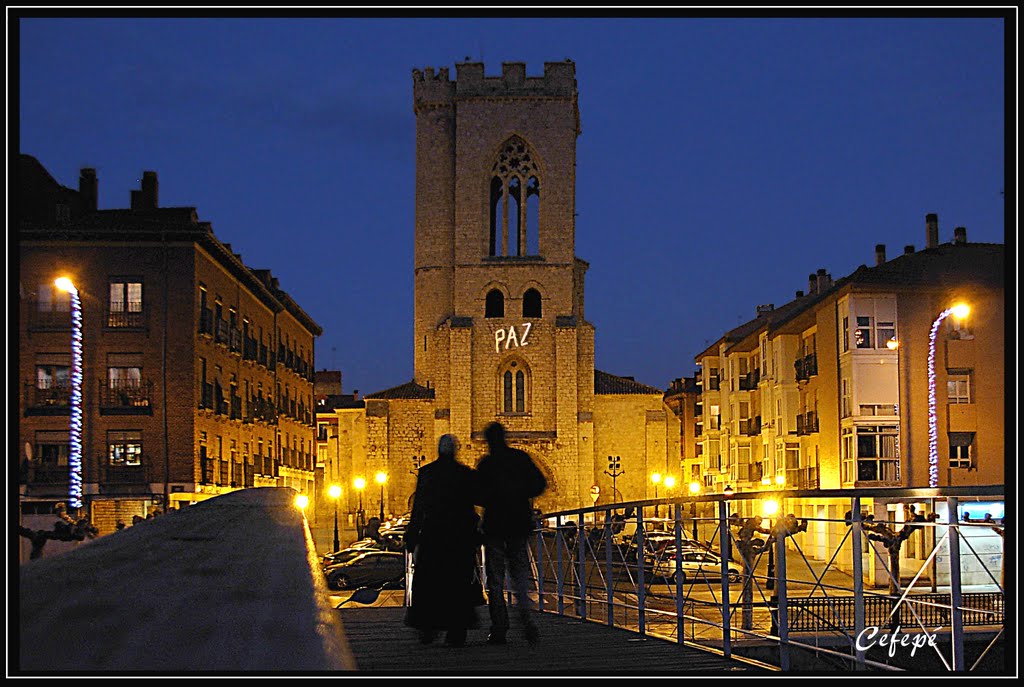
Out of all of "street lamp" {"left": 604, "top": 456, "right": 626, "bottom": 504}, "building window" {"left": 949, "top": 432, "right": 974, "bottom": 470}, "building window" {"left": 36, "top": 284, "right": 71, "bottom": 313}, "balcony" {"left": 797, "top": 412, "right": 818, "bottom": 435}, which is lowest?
A: "street lamp" {"left": 604, "top": 456, "right": 626, "bottom": 504}

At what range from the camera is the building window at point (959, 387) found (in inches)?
1526

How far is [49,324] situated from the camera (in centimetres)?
3938

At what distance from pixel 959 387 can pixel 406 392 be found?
3291cm

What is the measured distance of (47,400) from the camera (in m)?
38.9

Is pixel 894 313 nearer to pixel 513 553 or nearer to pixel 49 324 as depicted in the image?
pixel 49 324

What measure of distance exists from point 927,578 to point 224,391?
121ft

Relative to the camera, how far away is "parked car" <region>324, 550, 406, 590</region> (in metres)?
32.3

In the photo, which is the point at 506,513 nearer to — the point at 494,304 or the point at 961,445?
the point at 961,445

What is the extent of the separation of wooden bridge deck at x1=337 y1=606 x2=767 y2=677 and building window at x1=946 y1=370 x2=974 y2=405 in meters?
31.1

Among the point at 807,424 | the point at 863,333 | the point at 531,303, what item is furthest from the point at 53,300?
the point at 531,303

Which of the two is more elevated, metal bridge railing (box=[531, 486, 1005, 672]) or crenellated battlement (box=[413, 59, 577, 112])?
crenellated battlement (box=[413, 59, 577, 112])

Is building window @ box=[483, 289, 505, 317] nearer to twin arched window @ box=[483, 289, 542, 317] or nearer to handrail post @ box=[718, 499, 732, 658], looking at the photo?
twin arched window @ box=[483, 289, 542, 317]

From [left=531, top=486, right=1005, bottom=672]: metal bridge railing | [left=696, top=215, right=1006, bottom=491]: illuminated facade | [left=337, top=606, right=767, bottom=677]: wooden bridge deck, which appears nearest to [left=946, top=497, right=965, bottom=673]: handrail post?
[left=531, top=486, right=1005, bottom=672]: metal bridge railing

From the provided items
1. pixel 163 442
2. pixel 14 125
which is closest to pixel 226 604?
pixel 14 125
